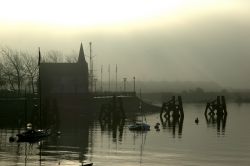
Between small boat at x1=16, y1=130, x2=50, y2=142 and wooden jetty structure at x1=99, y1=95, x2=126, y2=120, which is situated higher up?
wooden jetty structure at x1=99, y1=95, x2=126, y2=120

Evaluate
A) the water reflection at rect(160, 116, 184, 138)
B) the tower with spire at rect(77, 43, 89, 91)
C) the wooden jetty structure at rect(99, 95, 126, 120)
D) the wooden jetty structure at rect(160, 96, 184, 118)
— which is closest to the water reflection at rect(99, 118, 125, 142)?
the wooden jetty structure at rect(99, 95, 126, 120)

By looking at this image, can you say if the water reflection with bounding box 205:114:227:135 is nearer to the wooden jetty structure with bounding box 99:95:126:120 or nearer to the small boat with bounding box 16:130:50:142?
the wooden jetty structure with bounding box 99:95:126:120

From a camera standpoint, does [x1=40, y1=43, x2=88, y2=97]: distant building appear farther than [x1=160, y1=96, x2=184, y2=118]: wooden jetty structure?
Yes

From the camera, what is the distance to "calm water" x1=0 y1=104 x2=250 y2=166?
63.2 metres

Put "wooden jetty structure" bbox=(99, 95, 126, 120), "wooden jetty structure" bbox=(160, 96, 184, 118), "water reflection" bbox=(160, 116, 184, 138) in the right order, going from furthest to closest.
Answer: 1. "wooden jetty structure" bbox=(160, 96, 184, 118)
2. "wooden jetty structure" bbox=(99, 95, 126, 120)
3. "water reflection" bbox=(160, 116, 184, 138)

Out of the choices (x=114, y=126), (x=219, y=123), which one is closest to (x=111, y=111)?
(x=114, y=126)

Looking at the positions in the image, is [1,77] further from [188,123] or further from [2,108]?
[188,123]

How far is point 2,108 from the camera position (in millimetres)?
117688

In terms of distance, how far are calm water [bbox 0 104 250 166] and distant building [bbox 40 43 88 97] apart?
40928 mm

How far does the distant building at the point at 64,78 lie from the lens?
14500 centimetres

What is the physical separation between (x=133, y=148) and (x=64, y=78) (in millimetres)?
74256

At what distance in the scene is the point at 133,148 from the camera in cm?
7456

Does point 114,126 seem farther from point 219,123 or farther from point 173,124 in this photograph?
point 219,123

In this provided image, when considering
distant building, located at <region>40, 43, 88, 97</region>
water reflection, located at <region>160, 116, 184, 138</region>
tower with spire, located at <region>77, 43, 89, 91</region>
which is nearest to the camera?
water reflection, located at <region>160, 116, 184, 138</region>
